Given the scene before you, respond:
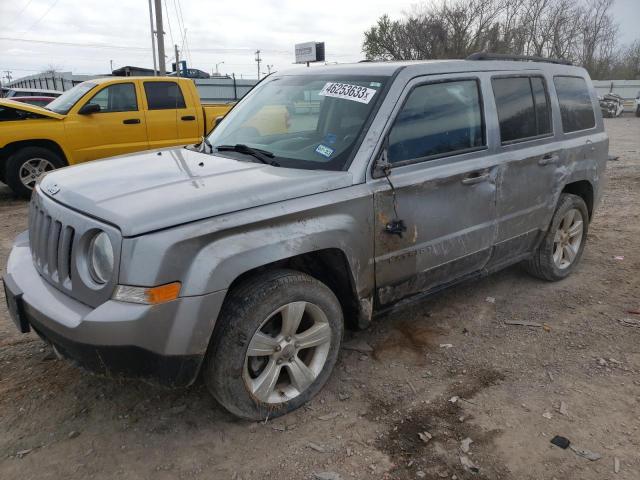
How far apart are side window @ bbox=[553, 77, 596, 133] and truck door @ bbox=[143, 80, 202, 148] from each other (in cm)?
571

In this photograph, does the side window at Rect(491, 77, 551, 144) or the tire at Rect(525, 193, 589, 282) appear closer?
the side window at Rect(491, 77, 551, 144)

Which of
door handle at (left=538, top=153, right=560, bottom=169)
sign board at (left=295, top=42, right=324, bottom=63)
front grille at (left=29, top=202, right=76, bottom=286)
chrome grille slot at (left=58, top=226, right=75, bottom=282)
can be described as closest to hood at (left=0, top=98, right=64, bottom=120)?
front grille at (left=29, top=202, right=76, bottom=286)

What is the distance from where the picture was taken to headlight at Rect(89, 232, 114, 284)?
2287 millimetres

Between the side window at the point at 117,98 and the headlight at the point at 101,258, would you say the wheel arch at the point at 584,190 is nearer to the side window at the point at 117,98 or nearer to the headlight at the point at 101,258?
the headlight at the point at 101,258

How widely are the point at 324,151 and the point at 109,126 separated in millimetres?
6137

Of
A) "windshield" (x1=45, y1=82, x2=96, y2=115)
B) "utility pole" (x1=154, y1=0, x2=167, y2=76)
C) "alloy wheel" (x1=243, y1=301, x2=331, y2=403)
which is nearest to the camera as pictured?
"alloy wheel" (x1=243, y1=301, x2=331, y2=403)

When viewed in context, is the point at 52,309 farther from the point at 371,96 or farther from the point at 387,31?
the point at 387,31

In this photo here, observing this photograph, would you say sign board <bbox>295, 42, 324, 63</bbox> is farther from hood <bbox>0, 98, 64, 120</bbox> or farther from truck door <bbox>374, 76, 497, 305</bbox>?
truck door <bbox>374, 76, 497, 305</bbox>

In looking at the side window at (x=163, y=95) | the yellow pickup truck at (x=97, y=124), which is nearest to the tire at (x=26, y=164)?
the yellow pickup truck at (x=97, y=124)

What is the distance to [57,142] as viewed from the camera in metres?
7.70

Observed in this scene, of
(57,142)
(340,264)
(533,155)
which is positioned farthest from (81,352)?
(57,142)

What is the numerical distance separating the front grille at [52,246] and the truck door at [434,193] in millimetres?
1575

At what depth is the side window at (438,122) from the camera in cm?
309

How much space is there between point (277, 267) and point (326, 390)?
838 millimetres
